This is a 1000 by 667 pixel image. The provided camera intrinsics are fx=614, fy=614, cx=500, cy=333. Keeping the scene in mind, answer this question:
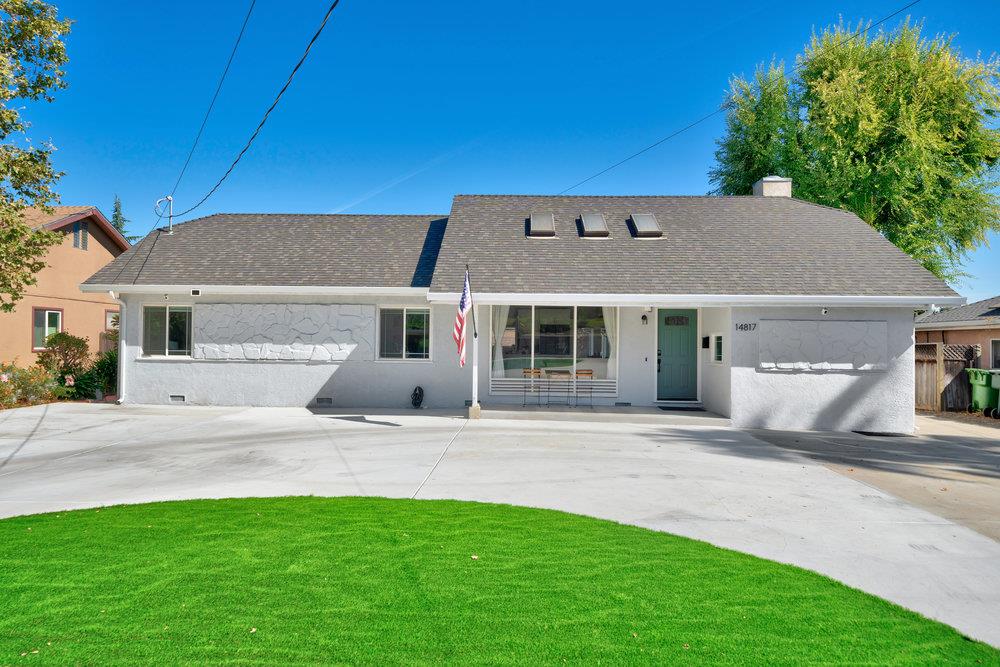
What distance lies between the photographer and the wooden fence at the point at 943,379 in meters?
16.7

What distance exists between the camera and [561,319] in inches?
592

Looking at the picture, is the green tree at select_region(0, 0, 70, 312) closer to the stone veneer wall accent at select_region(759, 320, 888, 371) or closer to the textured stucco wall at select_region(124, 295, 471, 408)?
the textured stucco wall at select_region(124, 295, 471, 408)

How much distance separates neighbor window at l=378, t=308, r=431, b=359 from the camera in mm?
15297

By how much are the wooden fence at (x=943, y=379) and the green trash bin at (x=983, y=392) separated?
14.3 inches

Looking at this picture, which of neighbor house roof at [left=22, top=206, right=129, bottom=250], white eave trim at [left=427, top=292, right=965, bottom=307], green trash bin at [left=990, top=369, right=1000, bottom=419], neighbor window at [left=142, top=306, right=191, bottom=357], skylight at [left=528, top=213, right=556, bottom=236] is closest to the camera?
white eave trim at [left=427, top=292, right=965, bottom=307]

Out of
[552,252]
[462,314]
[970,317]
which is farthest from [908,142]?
[462,314]

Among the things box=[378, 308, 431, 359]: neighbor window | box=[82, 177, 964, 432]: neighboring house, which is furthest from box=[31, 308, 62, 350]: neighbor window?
box=[378, 308, 431, 359]: neighbor window

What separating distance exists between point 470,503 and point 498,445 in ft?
12.0

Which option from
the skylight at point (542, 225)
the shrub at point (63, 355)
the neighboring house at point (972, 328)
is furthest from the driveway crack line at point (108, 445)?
the neighboring house at point (972, 328)

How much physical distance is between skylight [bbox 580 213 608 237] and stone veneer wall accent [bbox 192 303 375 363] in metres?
5.92

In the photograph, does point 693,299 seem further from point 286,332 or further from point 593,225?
point 286,332

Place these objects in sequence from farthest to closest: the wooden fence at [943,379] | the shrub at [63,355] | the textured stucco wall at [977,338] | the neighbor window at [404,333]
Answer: the textured stucco wall at [977,338] → the shrub at [63,355] → the wooden fence at [943,379] → the neighbor window at [404,333]

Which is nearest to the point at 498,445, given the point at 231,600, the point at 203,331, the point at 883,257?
the point at 231,600

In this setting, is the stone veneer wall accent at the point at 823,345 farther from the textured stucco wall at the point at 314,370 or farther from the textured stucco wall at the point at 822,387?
the textured stucco wall at the point at 314,370
